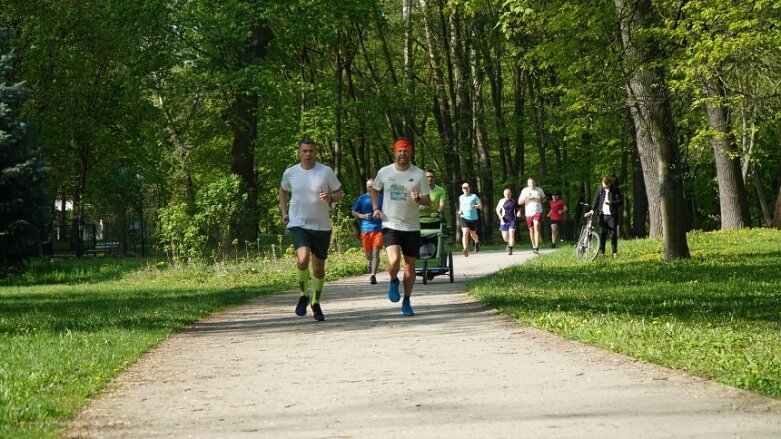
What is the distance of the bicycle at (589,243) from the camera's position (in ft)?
76.9

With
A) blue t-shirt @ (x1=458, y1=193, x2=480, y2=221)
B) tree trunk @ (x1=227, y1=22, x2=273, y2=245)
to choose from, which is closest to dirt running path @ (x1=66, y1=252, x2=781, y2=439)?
blue t-shirt @ (x1=458, y1=193, x2=480, y2=221)

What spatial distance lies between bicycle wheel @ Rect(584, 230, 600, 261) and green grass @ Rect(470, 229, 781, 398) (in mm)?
452

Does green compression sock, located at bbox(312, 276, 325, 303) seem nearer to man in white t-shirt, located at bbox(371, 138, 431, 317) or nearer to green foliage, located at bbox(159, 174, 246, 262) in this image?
man in white t-shirt, located at bbox(371, 138, 431, 317)

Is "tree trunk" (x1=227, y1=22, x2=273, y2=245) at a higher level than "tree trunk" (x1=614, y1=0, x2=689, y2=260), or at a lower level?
higher

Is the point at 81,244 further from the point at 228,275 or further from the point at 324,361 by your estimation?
the point at 324,361

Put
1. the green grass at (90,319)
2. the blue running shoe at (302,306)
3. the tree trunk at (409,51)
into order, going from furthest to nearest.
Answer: the tree trunk at (409,51), the blue running shoe at (302,306), the green grass at (90,319)

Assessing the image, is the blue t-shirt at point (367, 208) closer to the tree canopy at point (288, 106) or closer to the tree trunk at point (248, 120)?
the tree canopy at point (288, 106)

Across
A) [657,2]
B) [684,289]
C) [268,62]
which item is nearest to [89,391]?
[684,289]

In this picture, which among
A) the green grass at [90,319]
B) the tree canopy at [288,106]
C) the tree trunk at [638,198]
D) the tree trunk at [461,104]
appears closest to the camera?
the green grass at [90,319]

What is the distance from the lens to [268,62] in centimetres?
4053

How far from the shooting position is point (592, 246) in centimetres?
2361

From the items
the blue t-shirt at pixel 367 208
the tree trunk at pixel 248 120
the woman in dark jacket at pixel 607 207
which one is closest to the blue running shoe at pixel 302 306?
the blue t-shirt at pixel 367 208

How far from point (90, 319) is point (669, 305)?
272 inches

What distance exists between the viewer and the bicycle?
923 inches
